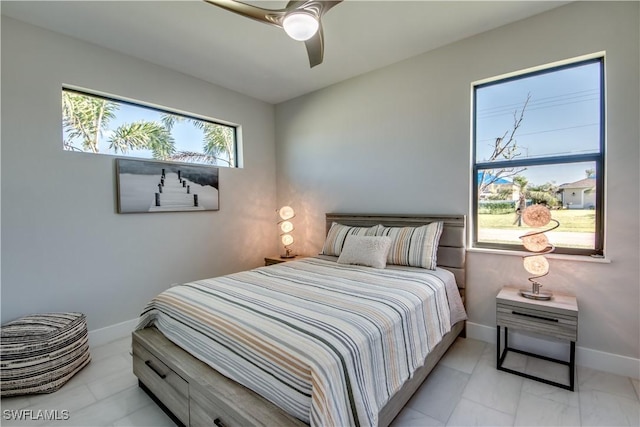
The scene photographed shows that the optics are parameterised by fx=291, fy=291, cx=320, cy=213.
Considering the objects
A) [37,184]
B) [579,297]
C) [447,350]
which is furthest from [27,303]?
[579,297]

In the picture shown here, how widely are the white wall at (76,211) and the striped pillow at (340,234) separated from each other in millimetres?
1460

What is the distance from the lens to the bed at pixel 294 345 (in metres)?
1.21

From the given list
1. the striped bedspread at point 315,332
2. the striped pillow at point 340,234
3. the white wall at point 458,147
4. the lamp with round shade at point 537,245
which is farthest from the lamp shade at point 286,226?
the lamp with round shade at point 537,245

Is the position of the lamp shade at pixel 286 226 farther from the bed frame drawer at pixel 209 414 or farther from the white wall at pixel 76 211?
the bed frame drawer at pixel 209 414

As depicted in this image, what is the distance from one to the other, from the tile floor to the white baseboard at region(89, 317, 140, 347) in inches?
18.0

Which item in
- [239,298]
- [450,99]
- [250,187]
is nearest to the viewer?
[239,298]

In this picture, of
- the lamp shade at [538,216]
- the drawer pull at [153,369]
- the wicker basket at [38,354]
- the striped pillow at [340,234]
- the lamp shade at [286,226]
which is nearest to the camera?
the drawer pull at [153,369]

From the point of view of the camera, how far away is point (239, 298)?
183 cm

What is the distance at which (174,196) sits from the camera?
3217mm

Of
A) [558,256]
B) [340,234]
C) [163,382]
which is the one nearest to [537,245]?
[558,256]

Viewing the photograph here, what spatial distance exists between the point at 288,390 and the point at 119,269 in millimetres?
2455

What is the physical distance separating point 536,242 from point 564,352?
93 centimetres

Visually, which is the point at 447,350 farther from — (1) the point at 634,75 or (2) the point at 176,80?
(2) the point at 176,80

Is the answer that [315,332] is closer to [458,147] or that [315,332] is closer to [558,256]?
[558,256]
